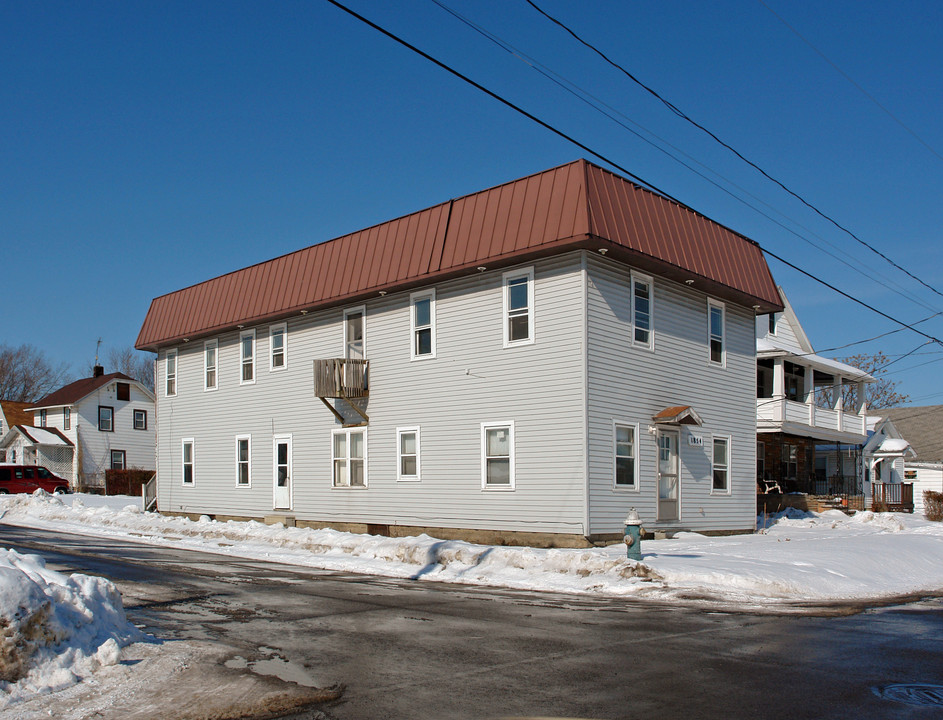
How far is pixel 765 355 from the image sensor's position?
3164 centimetres

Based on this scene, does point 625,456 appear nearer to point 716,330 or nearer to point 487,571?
point 487,571

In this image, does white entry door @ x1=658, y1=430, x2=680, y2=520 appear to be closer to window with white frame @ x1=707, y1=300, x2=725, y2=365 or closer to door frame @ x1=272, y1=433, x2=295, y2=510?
window with white frame @ x1=707, y1=300, x2=725, y2=365

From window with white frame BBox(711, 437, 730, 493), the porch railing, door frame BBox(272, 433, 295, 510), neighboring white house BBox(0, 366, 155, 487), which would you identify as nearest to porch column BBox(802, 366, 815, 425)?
the porch railing

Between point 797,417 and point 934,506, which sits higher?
point 797,417

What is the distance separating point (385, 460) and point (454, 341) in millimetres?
3927

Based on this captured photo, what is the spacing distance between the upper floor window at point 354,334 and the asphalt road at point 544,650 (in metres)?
10.2

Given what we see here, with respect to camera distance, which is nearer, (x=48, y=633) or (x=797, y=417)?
(x=48, y=633)

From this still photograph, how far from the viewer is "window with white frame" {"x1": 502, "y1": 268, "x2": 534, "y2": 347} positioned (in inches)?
754

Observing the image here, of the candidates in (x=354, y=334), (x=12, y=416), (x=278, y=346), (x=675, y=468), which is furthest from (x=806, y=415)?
(x=12, y=416)

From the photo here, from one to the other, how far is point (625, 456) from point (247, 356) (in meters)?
13.6

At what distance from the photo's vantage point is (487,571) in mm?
15477

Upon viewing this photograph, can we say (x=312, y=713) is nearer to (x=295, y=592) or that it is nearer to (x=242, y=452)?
(x=295, y=592)

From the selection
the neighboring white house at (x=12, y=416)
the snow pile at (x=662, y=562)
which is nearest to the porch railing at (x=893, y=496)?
the snow pile at (x=662, y=562)

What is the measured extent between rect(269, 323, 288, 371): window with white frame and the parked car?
25.4 metres
